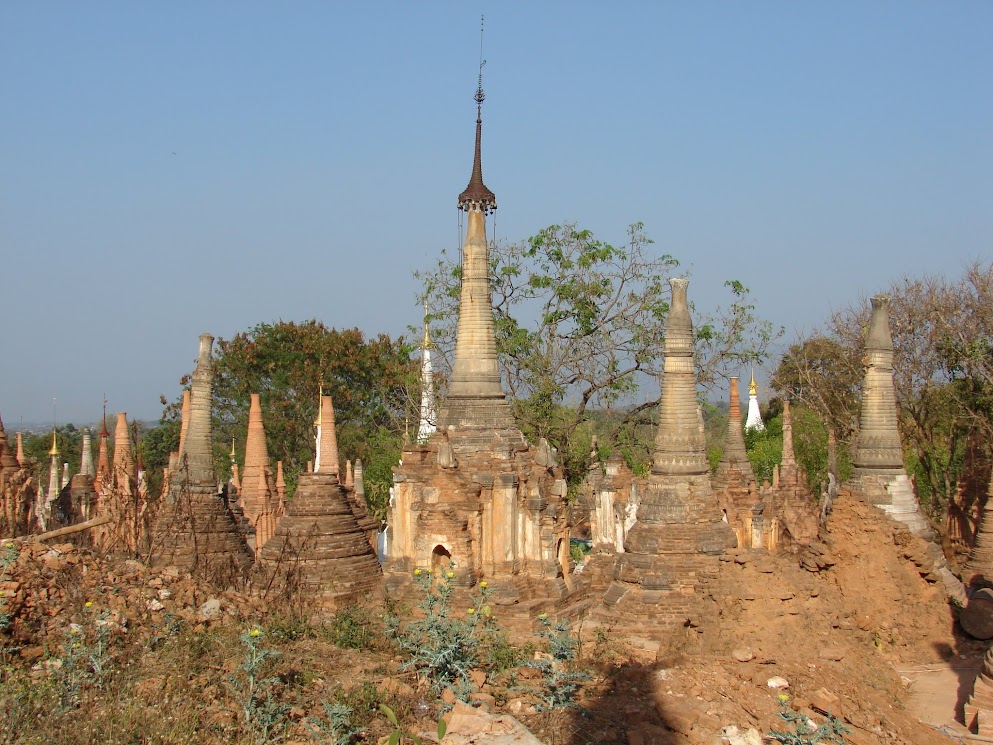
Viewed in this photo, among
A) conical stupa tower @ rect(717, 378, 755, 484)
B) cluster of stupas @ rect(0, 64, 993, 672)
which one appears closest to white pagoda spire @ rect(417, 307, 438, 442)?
conical stupa tower @ rect(717, 378, 755, 484)

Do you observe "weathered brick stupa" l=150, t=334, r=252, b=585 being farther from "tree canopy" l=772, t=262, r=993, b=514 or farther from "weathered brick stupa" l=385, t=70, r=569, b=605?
"tree canopy" l=772, t=262, r=993, b=514

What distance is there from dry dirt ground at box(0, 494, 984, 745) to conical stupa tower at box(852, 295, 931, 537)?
3.33 m

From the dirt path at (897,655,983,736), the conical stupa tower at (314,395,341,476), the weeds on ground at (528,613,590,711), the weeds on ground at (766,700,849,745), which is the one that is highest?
the conical stupa tower at (314,395,341,476)

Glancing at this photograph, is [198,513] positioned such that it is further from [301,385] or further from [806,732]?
[301,385]

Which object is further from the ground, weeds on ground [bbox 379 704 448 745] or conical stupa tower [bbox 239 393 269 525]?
conical stupa tower [bbox 239 393 269 525]

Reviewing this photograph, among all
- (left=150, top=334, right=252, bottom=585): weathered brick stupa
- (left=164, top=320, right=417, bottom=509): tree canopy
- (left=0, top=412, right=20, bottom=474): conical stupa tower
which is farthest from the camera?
(left=164, top=320, right=417, bottom=509): tree canopy

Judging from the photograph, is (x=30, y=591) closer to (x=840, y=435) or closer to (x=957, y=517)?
(x=957, y=517)

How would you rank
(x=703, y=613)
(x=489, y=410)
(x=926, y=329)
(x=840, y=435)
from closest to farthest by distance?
1. (x=703, y=613)
2. (x=489, y=410)
3. (x=926, y=329)
4. (x=840, y=435)

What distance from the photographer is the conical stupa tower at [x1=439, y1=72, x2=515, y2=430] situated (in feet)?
52.0

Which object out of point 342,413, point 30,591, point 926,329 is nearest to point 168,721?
point 30,591

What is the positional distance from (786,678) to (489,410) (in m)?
6.39

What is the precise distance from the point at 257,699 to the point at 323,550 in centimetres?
662

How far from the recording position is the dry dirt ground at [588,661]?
9.38 m

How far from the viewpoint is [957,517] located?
21781mm
